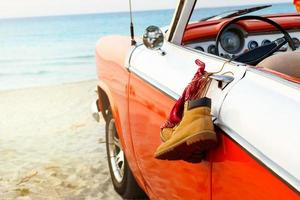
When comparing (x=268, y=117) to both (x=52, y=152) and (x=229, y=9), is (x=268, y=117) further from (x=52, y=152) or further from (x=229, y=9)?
(x=52, y=152)

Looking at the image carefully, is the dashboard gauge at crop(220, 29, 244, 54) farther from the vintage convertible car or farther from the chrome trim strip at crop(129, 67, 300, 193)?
the chrome trim strip at crop(129, 67, 300, 193)

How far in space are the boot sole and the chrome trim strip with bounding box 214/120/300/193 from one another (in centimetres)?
6

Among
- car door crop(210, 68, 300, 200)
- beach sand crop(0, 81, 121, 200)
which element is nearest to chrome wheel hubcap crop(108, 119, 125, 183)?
beach sand crop(0, 81, 121, 200)

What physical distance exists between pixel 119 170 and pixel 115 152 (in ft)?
0.55

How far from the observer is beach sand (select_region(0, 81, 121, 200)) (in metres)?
4.17

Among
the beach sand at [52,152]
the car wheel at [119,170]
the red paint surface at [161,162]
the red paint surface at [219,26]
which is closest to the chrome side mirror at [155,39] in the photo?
the red paint surface at [161,162]

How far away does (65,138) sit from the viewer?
19.8 ft

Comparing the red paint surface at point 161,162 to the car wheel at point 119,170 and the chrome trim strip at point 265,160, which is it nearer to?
the chrome trim strip at point 265,160

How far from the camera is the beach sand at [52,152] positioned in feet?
13.7

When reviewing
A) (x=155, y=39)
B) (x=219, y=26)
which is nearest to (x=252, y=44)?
(x=219, y=26)

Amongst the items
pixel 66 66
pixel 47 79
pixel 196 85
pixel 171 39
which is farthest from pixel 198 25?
pixel 66 66

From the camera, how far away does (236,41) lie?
3.58m

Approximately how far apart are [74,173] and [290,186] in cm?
346

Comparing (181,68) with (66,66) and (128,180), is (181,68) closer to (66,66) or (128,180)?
(128,180)
